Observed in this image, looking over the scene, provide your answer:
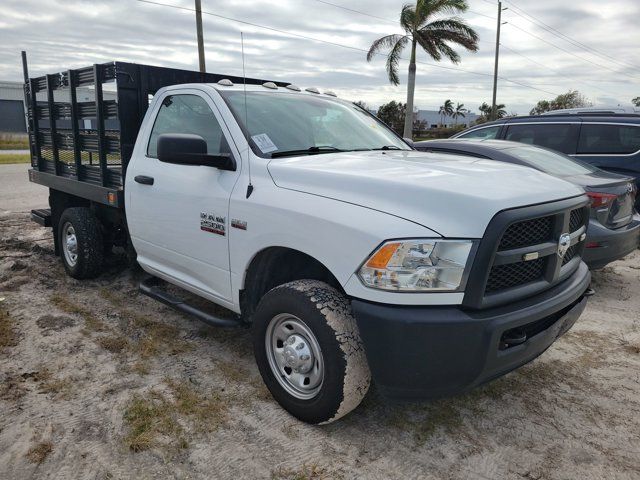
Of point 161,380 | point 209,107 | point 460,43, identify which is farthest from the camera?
point 460,43

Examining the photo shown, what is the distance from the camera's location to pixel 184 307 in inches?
152

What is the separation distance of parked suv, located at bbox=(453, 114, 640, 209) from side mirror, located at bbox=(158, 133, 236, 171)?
5.81 meters

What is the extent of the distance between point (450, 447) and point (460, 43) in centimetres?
2692

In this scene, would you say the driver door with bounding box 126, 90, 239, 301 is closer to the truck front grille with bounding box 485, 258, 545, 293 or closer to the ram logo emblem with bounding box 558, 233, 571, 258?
the truck front grille with bounding box 485, 258, 545, 293

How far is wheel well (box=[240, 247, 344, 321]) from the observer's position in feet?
10.4

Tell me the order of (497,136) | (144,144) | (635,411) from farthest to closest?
(497,136)
(144,144)
(635,411)

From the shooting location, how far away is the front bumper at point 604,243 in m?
4.99

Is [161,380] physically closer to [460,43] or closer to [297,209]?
[297,209]

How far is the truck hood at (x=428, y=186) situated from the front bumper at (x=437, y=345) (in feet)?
1.31

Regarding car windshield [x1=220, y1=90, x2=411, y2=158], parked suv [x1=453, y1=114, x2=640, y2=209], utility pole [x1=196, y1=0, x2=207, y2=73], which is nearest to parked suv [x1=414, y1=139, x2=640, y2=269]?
car windshield [x1=220, y1=90, x2=411, y2=158]

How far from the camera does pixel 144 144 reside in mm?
4328

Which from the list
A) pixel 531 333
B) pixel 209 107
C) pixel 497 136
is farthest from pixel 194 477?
pixel 497 136

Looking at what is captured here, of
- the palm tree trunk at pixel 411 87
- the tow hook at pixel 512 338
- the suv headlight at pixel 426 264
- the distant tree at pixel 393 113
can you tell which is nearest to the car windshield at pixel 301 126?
the suv headlight at pixel 426 264

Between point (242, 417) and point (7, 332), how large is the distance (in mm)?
2315
